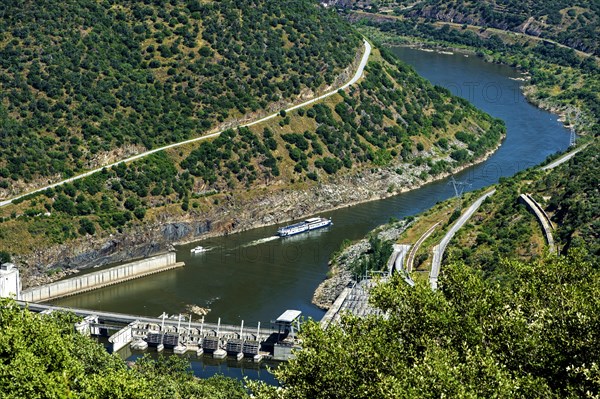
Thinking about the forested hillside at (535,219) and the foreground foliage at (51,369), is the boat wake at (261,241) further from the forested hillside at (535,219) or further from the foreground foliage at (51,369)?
the foreground foliage at (51,369)

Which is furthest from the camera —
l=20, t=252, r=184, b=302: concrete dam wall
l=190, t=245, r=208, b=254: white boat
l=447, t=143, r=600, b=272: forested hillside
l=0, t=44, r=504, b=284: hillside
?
l=190, t=245, r=208, b=254: white boat

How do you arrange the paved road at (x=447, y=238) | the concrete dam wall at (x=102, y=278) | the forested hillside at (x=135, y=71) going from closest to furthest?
1. the paved road at (x=447, y=238)
2. the concrete dam wall at (x=102, y=278)
3. the forested hillside at (x=135, y=71)

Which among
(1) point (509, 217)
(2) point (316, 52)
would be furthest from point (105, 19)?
(1) point (509, 217)

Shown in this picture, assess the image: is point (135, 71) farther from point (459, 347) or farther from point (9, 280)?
point (459, 347)

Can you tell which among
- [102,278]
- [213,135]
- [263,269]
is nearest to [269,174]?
[213,135]

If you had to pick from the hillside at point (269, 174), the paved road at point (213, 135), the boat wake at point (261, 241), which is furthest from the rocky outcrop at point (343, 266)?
the paved road at point (213, 135)

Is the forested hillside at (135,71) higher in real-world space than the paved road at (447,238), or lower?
higher

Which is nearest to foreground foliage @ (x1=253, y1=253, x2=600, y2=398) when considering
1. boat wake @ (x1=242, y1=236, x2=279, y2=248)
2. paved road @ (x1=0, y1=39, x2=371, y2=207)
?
boat wake @ (x1=242, y1=236, x2=279, y2=248)

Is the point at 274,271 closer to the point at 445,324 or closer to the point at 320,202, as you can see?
the point at 320,202

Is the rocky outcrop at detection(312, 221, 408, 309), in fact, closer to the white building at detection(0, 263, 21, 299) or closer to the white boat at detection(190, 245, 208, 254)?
the white boat at detection(190, 245, 208, 254)
